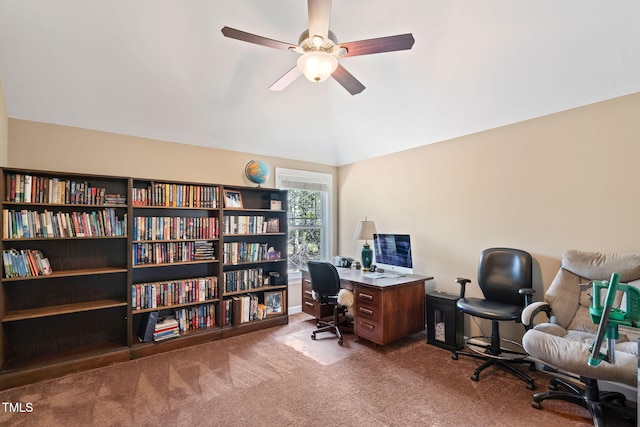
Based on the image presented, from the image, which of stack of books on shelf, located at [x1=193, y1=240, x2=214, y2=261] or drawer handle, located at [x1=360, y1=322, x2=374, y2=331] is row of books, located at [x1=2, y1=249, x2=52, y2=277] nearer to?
stack of books on shelf, located at [x1=193, y1=240, x2=214, y2=261]

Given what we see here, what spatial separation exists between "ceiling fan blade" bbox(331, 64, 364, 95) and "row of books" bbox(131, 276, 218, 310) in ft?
8.39

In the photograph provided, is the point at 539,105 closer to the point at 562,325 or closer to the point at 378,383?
the point at 562,325

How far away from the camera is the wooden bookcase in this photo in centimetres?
256

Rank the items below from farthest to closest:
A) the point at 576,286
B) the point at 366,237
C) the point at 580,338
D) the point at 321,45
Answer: the point at 366,237
the point at 576,286
the point at 580,338
the point at 321,45

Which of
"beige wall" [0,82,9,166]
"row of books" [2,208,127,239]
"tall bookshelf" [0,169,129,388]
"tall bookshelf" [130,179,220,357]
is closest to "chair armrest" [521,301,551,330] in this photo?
"tall bookshelf" [130,179,220,357]

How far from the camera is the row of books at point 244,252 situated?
142 inches

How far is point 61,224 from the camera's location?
270 centimetres

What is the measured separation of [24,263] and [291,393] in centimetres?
251

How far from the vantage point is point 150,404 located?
219cm

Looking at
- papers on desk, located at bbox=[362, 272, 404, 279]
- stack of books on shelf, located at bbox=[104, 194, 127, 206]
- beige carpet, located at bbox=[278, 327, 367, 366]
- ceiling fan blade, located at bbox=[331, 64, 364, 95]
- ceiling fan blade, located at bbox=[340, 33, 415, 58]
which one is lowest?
beige carpet, located at bbox=[278, 327, 367, 366]

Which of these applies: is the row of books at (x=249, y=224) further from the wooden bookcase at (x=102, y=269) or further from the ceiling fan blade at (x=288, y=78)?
the ceiling fan blade at (x=288, y=78)

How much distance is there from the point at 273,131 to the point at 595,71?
3.16 m

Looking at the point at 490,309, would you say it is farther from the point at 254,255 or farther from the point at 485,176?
the point at 254,255

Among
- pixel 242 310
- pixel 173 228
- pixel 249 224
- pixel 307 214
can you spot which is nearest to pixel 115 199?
pixel 173 228
